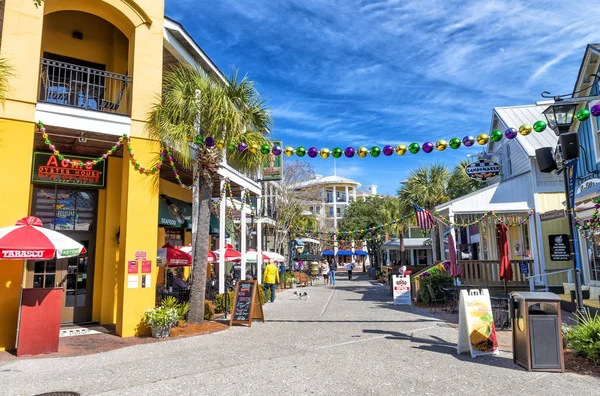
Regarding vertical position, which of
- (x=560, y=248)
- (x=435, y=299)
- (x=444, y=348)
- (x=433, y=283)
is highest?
(x=560, y=248)

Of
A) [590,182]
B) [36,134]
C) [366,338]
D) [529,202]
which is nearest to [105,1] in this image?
[36,134]

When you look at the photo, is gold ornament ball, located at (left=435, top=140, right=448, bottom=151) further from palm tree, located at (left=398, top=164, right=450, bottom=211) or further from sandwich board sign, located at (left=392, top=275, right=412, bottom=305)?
palm tree, located at (left=398, top=164, right=450, bottom=211)

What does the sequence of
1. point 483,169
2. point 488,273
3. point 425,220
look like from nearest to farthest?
1. point 488,273
2. point 425,220
3. point 483,169

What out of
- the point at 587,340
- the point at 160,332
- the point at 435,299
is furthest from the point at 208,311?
the point at 587,340

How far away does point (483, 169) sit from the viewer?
18.8 metres

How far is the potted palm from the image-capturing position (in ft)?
30.8

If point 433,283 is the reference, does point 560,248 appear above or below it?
above

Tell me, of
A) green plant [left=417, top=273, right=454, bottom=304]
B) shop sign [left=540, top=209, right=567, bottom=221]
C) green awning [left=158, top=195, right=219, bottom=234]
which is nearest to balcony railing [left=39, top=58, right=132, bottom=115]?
green awning [left=158, top=195, right=219, bottom=234]

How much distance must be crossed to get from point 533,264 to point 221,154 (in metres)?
11.0

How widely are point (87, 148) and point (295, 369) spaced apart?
8.62 metres

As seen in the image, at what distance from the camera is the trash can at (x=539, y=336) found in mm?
6398

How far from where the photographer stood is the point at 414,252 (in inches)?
1837

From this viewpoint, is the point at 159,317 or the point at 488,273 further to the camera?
the point at 488,273

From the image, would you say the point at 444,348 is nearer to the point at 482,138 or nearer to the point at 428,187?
the point at 482,138
